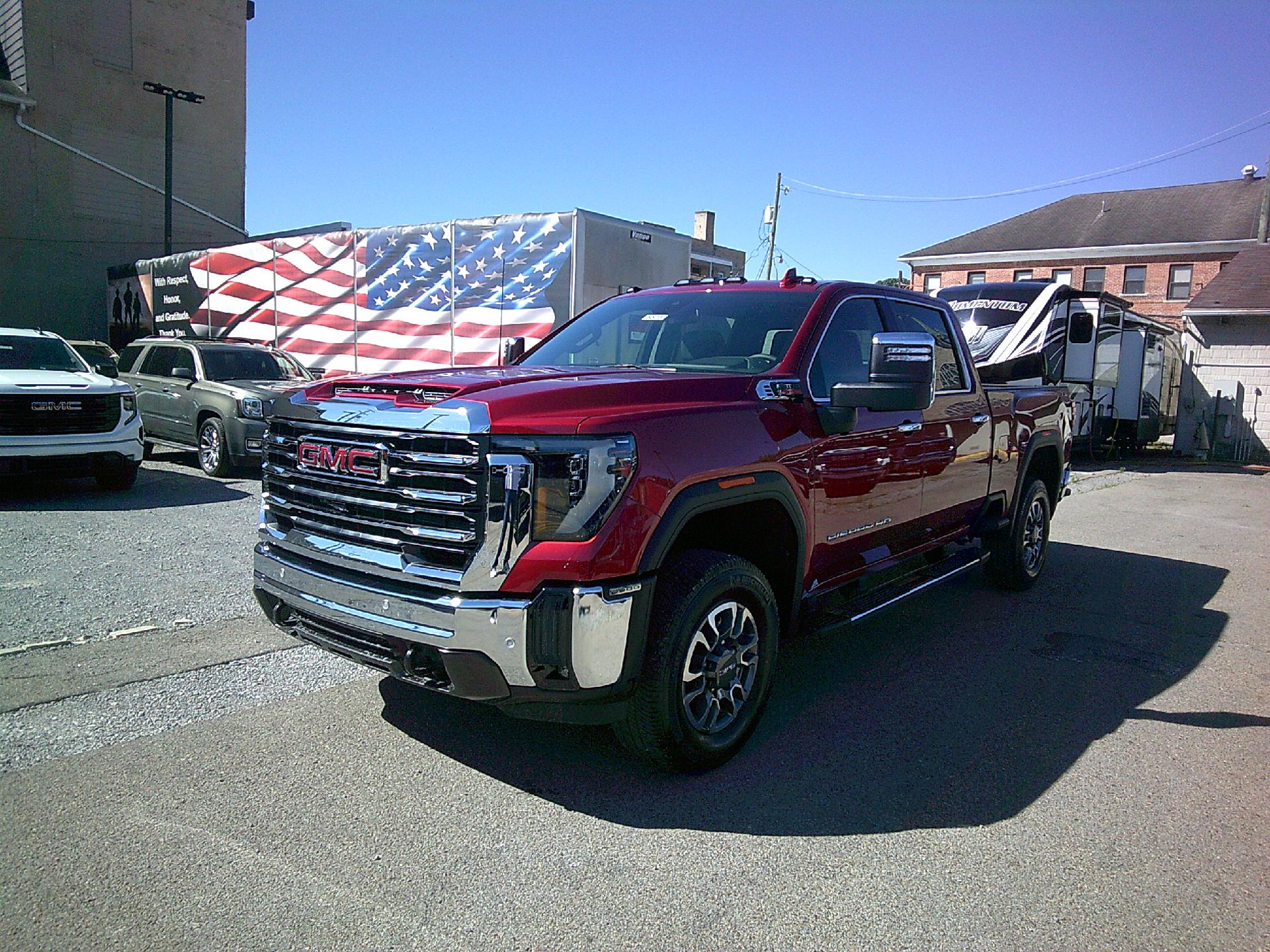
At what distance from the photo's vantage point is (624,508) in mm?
3082

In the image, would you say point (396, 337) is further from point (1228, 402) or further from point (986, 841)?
point (1228, 402)

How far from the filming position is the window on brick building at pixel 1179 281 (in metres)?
37.2

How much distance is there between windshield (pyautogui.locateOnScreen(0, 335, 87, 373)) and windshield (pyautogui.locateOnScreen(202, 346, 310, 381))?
156 cm

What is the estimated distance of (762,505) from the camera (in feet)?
12.6

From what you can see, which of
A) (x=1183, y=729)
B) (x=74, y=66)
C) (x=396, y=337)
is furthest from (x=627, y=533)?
(x=74, y=66)

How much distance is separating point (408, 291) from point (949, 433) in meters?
11.3

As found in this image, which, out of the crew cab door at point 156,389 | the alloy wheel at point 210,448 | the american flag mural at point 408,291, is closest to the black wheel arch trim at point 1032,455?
the american flag mural at point 408,291

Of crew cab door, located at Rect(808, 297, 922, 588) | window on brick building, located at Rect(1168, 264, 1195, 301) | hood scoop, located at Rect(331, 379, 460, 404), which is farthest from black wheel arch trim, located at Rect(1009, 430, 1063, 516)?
window on brick building, located at Rect(1168, 264, 1195, 301)

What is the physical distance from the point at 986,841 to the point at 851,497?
168 cm

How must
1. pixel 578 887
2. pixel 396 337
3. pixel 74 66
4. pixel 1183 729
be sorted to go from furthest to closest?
pixel 74 66, pixel 396 337, pixel 1183 729, pixel 578 887

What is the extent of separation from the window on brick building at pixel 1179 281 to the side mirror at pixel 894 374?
4006cm

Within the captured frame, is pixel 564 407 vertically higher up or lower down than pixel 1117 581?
higher up

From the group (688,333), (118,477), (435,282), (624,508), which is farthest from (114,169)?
(624,508)

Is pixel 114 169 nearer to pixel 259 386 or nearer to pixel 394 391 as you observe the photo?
pixel 259 386
